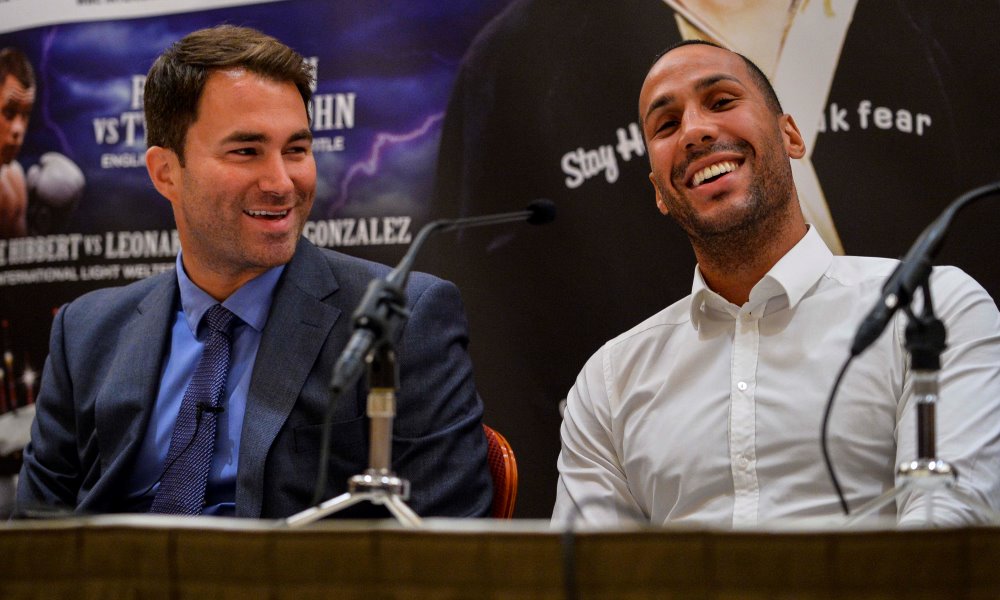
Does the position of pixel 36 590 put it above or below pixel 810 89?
below

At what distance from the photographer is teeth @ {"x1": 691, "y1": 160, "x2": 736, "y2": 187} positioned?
212 centimetres

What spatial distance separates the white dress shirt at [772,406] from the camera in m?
1.81

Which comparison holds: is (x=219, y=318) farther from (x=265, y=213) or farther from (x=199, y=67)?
(x=199, y=67)

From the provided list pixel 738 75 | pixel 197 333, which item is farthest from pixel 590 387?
pixel 197 333

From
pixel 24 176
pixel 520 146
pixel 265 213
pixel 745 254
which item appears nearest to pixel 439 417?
pixel 265 213

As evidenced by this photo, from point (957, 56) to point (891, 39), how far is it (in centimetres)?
16

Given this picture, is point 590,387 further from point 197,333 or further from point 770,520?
point 197,333

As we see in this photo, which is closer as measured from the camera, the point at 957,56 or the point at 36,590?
the point at 36,590

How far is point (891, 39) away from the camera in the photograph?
8.16ft

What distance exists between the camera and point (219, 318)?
2.25m

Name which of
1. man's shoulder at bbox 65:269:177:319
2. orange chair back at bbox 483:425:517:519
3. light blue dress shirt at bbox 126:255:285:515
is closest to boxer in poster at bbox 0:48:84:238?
man's shoulder at bbox 65:269:177:319

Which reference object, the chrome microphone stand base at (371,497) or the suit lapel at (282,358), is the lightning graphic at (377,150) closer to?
the suit lapel at (282,358)

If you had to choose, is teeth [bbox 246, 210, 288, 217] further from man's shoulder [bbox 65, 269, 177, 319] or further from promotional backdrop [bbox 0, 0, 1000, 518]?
promotional backdrop [bbox 0, 0, 1000, 518]

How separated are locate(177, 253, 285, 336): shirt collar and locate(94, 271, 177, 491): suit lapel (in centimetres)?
5
